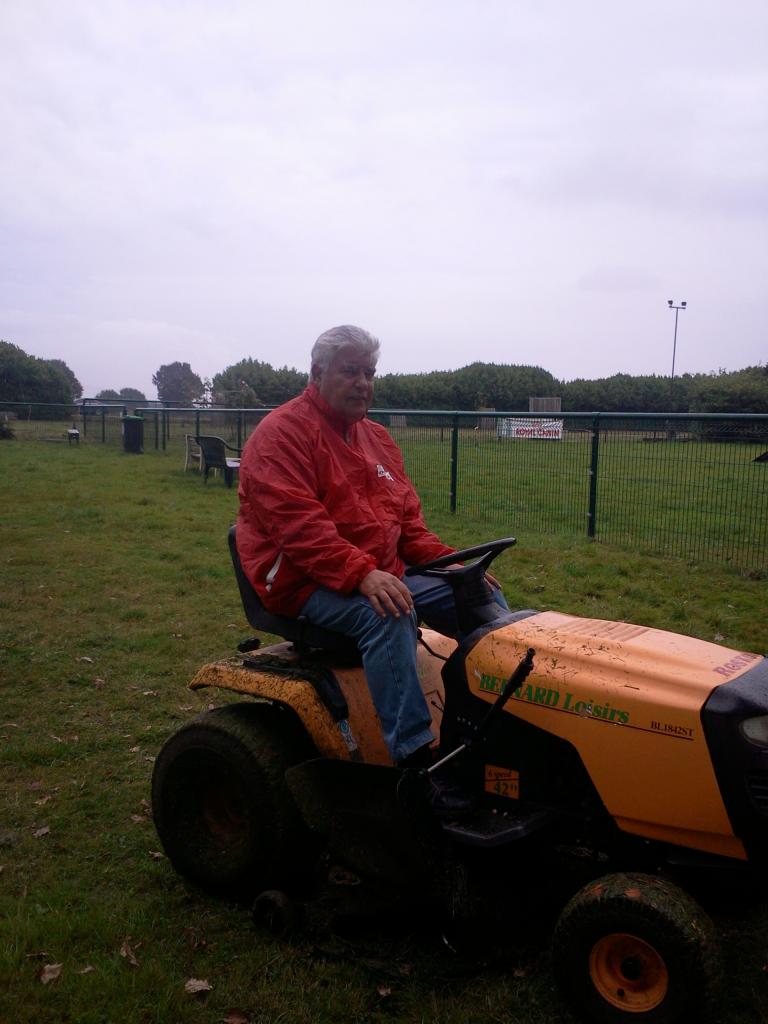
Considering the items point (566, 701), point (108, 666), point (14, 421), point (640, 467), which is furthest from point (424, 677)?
point (14, 421)

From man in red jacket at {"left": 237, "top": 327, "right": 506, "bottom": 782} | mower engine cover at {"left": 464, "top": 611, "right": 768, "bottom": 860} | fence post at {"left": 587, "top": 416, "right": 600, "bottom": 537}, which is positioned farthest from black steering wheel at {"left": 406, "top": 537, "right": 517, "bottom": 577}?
fence post at {"left": 587, "top": 416, "right": 600, "bottom": 537}

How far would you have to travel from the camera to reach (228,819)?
323cm

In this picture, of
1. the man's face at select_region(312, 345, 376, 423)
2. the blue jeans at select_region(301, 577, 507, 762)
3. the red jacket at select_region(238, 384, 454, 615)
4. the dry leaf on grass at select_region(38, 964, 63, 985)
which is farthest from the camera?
the man's face at select_region(312, 345, 376, 423)

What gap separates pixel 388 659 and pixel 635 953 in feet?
3.50

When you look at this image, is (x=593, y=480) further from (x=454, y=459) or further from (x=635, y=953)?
(x=635, y=953)

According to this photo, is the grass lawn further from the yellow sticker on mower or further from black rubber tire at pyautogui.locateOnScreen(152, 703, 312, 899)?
the yellow sticker on mower

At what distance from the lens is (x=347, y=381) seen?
3.32 meters

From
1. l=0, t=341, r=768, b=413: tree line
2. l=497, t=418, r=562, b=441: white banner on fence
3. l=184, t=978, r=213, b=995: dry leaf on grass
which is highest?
l=0, t=341, r=768, b=413: tree line

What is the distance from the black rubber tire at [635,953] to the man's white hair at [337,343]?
198 cm

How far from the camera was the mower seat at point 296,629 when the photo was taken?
3107mm

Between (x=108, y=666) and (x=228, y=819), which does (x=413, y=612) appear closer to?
(x=228, y=819)

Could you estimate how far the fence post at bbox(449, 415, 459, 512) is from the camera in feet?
36.7

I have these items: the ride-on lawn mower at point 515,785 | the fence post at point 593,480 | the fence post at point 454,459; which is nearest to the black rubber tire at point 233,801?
the ride-on lawn mower at point 515,785

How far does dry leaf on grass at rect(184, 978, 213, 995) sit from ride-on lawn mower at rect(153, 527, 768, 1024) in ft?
0.93
